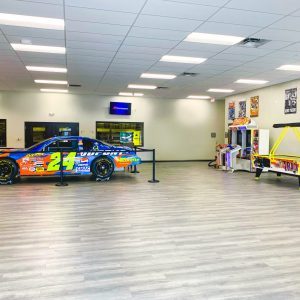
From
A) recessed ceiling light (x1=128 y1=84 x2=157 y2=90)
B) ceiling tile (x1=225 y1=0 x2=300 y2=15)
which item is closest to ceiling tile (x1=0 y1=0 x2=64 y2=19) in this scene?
ceiling tile (x1=225 y1=0 x2=300 y2=15)

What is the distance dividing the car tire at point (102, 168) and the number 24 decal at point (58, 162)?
61cm

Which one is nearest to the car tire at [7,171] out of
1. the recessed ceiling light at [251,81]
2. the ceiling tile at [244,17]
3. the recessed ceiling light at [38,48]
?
the recessed ceiling light at [38,48]

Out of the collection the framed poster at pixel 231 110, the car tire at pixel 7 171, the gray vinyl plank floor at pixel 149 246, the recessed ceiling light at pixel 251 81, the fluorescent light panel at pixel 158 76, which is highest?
the recessed ceiling light at pixel 251 81

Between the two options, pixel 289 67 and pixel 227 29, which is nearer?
pixel 227 29

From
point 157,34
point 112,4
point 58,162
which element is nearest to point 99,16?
point 112,4

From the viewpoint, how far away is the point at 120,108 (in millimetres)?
14086

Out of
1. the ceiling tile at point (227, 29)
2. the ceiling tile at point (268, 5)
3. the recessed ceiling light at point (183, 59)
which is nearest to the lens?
the ceiling tile at point (268, 5)

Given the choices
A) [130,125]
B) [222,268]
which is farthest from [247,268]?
[130,125]

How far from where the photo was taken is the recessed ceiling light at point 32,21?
485cm

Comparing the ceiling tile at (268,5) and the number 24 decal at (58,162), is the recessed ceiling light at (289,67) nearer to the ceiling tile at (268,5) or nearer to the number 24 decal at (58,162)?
the ceiling tile at (268,5)

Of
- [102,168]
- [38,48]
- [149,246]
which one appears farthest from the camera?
[102,168]

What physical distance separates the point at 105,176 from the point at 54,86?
16.3 ft

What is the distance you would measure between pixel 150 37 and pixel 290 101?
6.24m

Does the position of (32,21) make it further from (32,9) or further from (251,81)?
(251,81)
